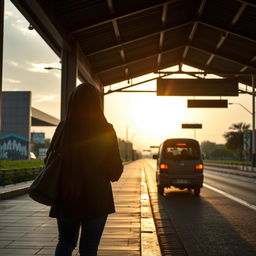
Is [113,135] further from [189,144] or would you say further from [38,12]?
[189,144]

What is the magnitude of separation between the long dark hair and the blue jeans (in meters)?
Answer: 0.22

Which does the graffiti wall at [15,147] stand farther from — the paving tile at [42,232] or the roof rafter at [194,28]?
the paving tile at [42,232]

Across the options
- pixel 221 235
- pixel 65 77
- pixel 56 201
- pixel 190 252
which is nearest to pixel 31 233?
pixel 190 252

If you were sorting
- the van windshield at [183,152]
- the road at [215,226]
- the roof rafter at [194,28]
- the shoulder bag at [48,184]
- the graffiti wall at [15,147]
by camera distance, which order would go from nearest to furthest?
the shoulder bag at [48,184], the road at [215,226], the van windshield at [183,152], the roof rafter at [194,28], the graffiti wall at [15,147]

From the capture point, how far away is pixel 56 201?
280 cm

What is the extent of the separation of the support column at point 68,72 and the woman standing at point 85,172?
13925mm

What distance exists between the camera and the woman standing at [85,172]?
280cm

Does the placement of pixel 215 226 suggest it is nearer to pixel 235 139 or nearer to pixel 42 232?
pixel 42 232

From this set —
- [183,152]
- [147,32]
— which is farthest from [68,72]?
[183,152]

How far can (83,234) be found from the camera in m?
2.92

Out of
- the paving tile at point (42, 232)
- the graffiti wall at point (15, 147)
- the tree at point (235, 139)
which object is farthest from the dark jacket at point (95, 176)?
the tree at point (235, 139)

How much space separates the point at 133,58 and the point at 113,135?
21017 millimetres

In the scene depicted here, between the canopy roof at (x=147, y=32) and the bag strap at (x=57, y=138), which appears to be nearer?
the bag strap at (x=57, y=138)

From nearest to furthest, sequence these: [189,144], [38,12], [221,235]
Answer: [221,235] → [38,12] → [189,144]
